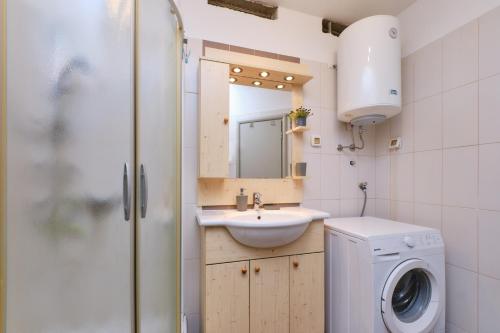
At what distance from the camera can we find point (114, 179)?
2.66ft

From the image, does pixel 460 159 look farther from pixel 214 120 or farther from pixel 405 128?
pixel 214 120

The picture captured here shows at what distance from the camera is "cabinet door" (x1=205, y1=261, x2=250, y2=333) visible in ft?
4.00

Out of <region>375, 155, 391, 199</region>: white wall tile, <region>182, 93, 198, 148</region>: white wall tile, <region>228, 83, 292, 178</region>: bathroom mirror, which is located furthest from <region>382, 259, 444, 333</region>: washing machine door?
<region>182, 93, 198, 148</region>: white wall tile

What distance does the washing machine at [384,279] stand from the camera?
1.21m

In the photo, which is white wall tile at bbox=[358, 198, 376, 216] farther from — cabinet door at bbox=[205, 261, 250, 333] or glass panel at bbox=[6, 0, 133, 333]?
glass panel at bbox=[6, 0, 133, 333]

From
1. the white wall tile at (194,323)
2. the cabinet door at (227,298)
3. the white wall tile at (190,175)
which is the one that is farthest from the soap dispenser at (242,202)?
the white wall tile at (194,323)

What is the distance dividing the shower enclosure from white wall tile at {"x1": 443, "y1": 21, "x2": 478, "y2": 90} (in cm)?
171

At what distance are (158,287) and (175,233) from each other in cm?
25

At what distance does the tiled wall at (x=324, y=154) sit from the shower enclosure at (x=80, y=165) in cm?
58

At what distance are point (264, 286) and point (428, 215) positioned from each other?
4.02 ft

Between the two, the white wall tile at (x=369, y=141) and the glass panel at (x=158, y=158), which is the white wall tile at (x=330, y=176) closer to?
the white wall tile at (x=369, y=141)

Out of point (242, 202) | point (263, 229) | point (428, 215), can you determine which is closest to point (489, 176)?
point (428, 215)

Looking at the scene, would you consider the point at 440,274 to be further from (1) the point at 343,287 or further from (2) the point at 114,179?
(2) the point at 114,179

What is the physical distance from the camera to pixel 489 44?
4.25 feet
